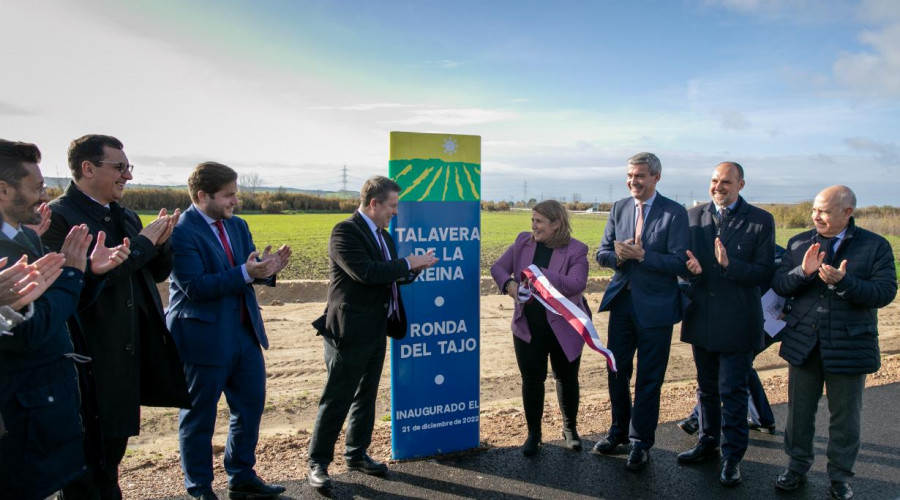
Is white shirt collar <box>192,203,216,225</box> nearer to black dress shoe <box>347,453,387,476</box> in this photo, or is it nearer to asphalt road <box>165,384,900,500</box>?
asphalt road <box>165,384,900,500</box>

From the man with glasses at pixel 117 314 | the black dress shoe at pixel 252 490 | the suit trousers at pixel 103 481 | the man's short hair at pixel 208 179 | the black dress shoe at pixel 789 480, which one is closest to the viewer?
the suit trousers at pixel 103 481

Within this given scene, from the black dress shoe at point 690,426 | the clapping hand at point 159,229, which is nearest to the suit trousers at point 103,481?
the clapping hand at point 159,229

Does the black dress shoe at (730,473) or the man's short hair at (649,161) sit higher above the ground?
the man's short hair at (649,161)

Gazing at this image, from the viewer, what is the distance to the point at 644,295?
486cm

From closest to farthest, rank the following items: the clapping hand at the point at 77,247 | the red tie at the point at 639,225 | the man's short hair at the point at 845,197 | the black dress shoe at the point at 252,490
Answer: the clapping hand at the point at 77,247 → the black dress shoe at the point at 252,490 → the man's short hair at the point at 845,197 → the red tie at the point at 639,225

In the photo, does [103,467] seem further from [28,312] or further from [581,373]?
[581,373]

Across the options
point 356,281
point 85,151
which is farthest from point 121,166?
point 356,281

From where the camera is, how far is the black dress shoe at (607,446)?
16.6ft

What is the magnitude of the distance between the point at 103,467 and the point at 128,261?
1171 millimetres

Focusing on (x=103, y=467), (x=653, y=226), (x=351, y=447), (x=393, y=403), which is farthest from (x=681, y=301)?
(x=103, y=467)

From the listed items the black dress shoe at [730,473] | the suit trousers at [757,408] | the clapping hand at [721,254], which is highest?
the clapping hand at [721,254]

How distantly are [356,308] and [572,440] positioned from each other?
2.29m

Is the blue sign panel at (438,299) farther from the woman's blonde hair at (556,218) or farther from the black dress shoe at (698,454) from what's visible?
the black dress shoe at (698,454)

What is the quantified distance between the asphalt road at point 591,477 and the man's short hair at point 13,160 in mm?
2555
